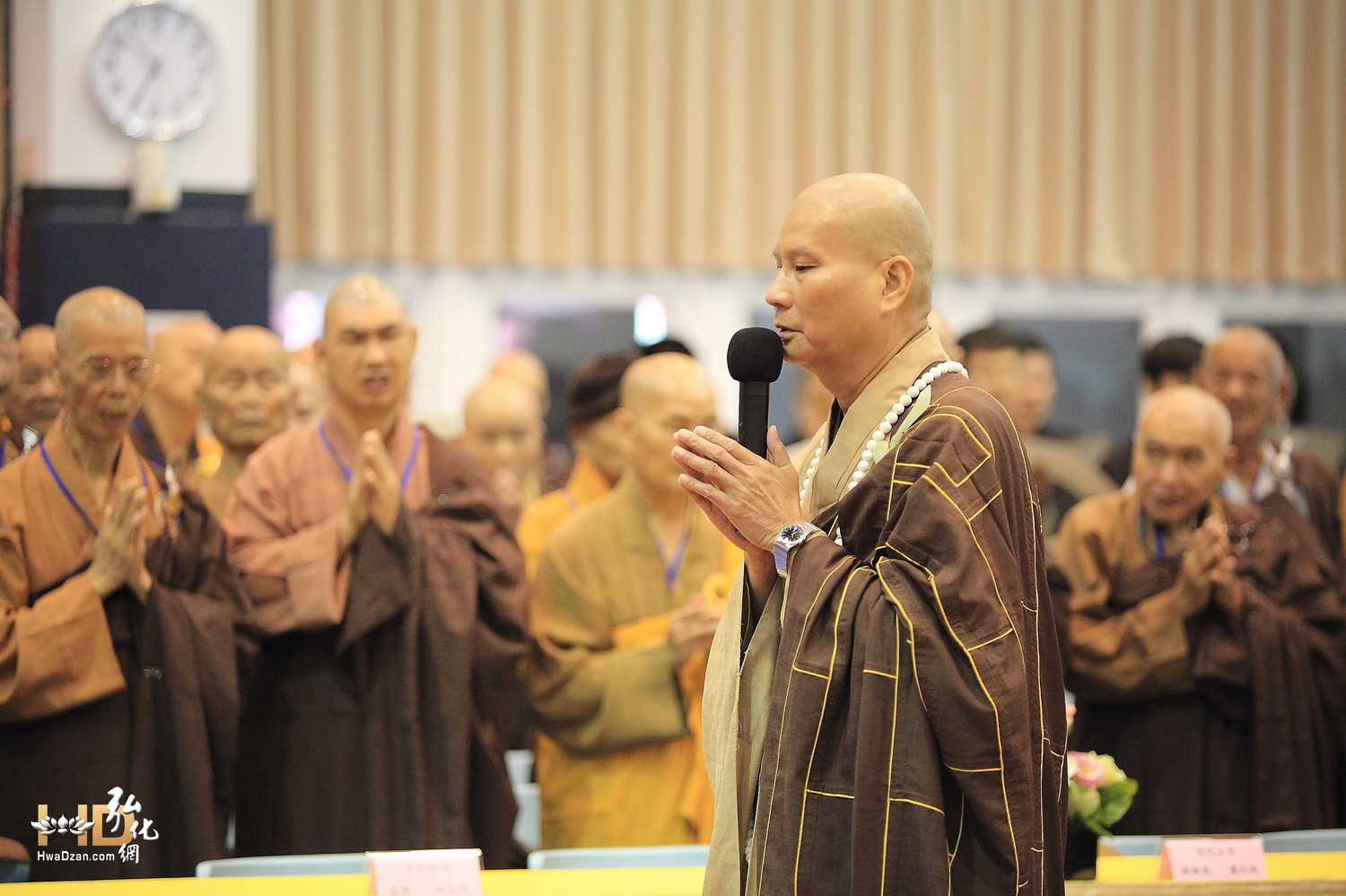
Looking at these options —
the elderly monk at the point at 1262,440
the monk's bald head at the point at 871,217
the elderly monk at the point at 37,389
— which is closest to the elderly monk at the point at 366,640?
the elderly monk at the point at 37,389

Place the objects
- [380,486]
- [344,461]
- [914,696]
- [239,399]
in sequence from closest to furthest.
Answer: [914,696]
[380,486]
[344,461]
[239,399]

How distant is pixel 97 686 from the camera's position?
2715mm

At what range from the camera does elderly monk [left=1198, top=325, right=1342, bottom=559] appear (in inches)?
157

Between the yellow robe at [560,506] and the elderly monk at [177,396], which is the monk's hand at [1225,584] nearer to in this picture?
the yellow robe at [560,506]

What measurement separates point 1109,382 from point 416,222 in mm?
3340

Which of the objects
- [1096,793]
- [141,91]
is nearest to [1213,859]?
[1096,793]

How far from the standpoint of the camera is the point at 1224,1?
22.0ft

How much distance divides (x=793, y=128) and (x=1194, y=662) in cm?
373

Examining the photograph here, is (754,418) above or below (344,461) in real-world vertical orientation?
above

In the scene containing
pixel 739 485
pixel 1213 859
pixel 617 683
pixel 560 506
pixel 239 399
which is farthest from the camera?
pixel 560 506

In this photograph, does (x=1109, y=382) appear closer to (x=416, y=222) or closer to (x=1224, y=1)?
(x=1224, y=1)

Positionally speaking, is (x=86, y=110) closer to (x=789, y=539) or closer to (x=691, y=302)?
(x=691, y=302)

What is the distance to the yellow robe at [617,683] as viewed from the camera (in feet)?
10.5

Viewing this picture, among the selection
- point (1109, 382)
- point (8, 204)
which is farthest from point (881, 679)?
point (1109, 382)
